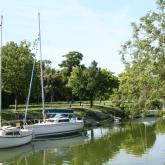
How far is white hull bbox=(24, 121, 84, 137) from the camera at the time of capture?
49.8 meters

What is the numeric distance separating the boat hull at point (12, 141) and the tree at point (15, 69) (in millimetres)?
18156

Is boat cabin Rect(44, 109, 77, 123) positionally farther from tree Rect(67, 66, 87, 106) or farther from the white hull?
tree Rect(67, 66, 87, 106)

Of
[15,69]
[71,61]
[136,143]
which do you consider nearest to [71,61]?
[71,61]

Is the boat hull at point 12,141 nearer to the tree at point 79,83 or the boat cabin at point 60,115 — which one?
the boat cabin at point 60,115

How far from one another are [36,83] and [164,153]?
33.3 metres

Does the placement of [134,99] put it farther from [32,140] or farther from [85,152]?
[32,140]

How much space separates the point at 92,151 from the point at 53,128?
1229cm

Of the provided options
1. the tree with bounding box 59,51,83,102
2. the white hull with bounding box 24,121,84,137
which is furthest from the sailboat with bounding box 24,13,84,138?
the tree with bounding box 59,51,83,102

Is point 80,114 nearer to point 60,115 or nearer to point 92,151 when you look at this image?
point 60,115

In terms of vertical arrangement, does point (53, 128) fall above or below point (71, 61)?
below

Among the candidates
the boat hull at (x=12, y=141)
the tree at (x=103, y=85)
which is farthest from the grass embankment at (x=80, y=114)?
the boat hull at (x=12, y=141)

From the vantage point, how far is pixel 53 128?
2053 inches

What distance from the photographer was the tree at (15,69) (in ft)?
202

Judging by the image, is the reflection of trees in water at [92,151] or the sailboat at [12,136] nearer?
the reflection of trees in water at [92,151]
